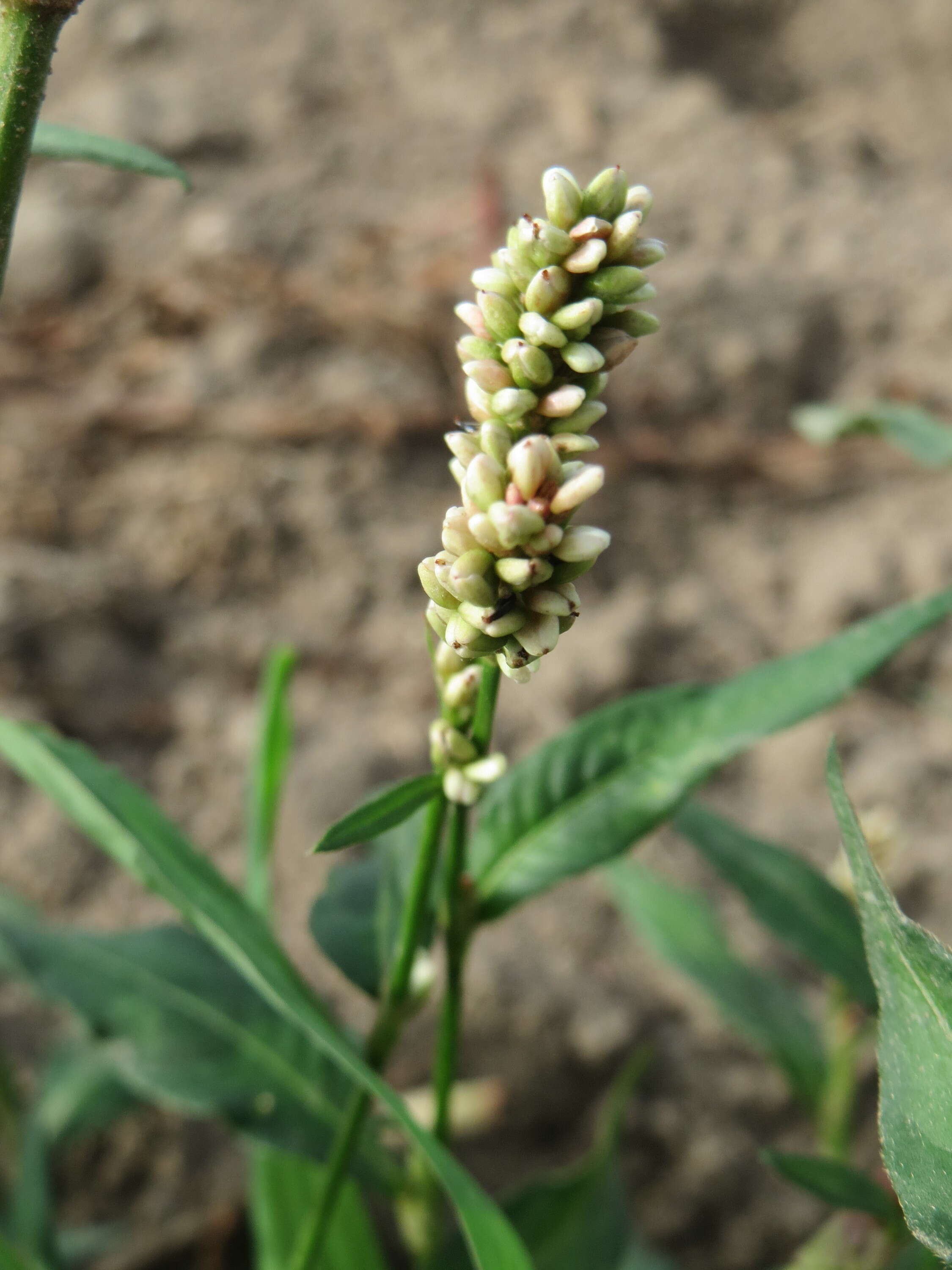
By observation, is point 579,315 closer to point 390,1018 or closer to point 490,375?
point 490,375

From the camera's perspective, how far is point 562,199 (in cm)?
53

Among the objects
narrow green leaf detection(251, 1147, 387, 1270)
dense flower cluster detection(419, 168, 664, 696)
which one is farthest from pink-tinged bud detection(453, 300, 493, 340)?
narrow green leaf detection(251, 1147, 387, 1270)

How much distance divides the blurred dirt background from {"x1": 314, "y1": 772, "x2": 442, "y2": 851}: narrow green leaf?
2.90ft

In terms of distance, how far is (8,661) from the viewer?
160 centimetres

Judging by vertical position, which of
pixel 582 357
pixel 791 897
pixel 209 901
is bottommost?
pixel 791 897

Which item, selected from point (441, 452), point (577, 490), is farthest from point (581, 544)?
point (441, 452)

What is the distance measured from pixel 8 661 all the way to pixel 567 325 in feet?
4.31

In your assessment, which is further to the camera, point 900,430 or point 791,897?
point 900,430

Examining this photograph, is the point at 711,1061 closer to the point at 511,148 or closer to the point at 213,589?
the point at 213,589

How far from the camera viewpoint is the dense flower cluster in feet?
1.64

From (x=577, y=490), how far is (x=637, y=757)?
368 millimetres

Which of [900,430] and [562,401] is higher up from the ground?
[562,401]

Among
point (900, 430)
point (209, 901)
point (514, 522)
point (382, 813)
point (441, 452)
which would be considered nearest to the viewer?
point (514, 522)

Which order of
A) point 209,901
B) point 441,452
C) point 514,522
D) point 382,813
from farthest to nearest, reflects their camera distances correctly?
point 441,452 < point 209,901 < point 382,813 < point 514,522
